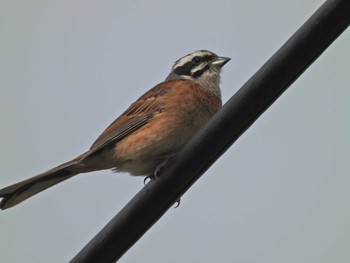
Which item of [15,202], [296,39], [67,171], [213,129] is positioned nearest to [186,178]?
[213,129]

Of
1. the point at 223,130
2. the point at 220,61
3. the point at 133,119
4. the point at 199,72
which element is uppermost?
the point at 220,61

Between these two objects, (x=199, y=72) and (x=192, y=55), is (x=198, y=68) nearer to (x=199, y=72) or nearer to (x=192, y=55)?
(x=199, y=72)

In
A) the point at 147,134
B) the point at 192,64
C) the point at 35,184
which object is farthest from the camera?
the point at 192,64

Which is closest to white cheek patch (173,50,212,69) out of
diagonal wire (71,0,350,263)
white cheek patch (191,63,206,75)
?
white cheek patch (191,63,206,75)

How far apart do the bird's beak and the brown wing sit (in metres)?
0.82

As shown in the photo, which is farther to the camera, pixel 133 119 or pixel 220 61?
pixel 220 61

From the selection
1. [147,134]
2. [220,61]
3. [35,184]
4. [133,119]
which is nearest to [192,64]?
[220,61]

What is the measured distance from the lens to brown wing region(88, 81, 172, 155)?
6445mm

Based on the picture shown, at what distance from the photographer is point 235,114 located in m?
3.63

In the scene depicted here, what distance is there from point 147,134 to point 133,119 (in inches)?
14.0

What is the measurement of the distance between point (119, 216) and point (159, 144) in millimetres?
2257

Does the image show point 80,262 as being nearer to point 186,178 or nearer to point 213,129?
point 186,178

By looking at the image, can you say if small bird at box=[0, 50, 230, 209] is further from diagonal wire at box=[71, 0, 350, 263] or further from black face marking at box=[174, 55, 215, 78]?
diagonal wire at box=[71, 0, 350, 263]

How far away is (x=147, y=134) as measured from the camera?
20.6 feet
